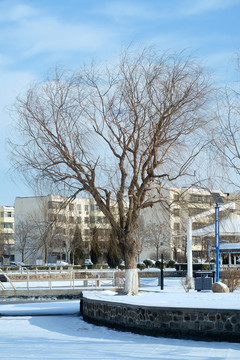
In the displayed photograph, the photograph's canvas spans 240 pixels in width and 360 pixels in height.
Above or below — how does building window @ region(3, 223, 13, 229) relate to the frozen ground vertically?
above

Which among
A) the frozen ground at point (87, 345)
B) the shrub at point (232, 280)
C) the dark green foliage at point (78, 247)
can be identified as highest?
the dark green foliage at point (78, 247)

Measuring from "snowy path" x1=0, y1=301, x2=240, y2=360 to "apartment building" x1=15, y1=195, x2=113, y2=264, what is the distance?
Result: 18.4 ft

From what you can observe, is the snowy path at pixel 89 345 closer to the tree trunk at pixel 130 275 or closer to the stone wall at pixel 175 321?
the stone wall at pixel 175 321

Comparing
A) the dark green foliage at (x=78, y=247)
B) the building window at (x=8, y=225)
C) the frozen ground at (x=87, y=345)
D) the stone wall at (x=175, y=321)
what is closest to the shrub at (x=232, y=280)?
the frozen ground at (x=87, y=345)

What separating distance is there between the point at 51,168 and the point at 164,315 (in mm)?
8624

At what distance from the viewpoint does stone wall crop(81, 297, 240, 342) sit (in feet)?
40.1

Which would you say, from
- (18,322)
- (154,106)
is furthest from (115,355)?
(154,106)

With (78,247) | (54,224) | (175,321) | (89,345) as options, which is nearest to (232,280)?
(54,224)

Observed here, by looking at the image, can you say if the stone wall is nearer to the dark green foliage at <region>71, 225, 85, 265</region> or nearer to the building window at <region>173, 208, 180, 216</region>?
the building window at <region>173, 208, 180, 216</region>

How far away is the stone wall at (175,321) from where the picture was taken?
12211 millimetres

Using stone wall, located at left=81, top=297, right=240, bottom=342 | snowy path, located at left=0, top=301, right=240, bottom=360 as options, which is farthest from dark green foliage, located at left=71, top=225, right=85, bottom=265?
stone wall, located at left=81, top=297, right=240, bottom=342

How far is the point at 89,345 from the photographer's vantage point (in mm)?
12250

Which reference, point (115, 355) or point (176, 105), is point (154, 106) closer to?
point (176, 105)

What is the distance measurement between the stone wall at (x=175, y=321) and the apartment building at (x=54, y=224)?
613cm
